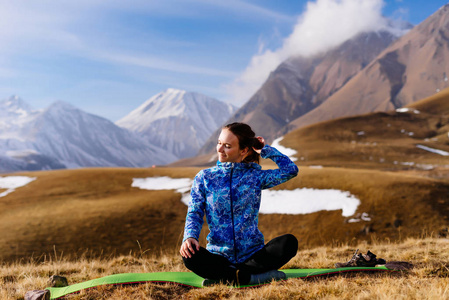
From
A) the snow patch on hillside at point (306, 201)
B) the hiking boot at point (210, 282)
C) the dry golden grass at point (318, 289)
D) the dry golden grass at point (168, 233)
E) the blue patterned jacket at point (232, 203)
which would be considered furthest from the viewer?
the snow patch on hillside at point (306, 201)

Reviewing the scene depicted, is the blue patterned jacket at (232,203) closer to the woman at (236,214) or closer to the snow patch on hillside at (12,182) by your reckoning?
the woman at (236,214)

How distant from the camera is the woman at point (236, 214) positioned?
4.52m

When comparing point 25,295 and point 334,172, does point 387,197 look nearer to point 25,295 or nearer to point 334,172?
point 334,172

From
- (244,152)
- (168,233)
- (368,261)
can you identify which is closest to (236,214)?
(244,152)

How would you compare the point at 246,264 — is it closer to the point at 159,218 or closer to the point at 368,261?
the point at 368,261

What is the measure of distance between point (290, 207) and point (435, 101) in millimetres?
120024

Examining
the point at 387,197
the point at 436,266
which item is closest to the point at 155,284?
the point at 436,266

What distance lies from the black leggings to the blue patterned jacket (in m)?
0.11

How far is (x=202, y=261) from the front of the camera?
437 cm

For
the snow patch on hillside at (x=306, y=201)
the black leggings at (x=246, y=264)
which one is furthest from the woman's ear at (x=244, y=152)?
the snow patch on hillside at (x=306, y=201)

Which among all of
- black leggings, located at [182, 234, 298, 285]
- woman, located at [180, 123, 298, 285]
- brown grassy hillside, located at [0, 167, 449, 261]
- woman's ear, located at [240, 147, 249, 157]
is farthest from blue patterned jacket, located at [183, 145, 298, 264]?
brown grassy hillside, located at [0, 167, 449, 261]

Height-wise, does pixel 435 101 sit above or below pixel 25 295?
above

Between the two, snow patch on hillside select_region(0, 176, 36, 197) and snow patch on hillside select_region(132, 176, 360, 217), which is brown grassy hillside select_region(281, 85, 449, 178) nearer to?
snow patch on hillside select_region(132, 176, 360, 217)

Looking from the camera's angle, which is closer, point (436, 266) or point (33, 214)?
point (436, 266)
